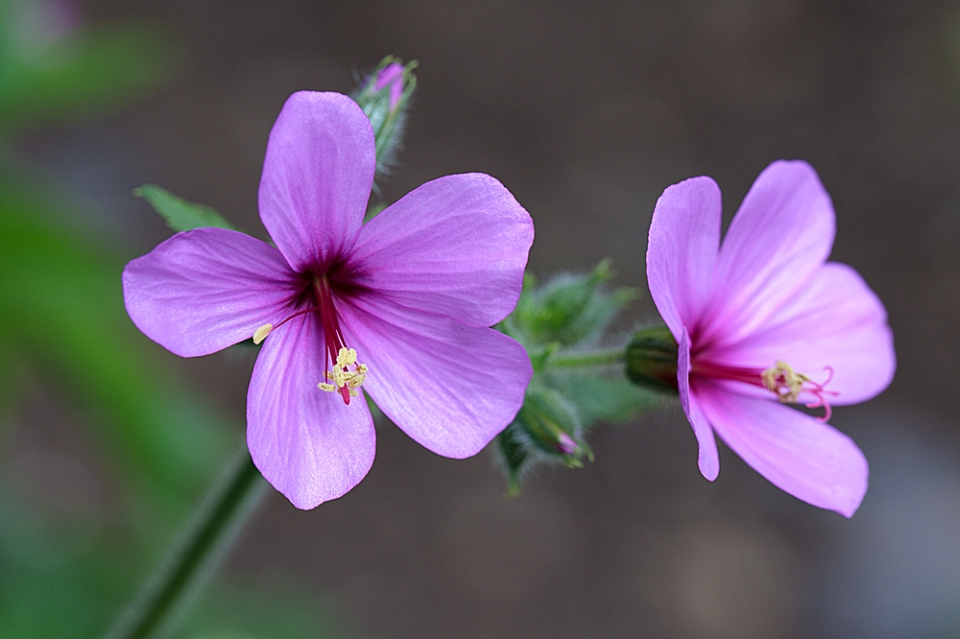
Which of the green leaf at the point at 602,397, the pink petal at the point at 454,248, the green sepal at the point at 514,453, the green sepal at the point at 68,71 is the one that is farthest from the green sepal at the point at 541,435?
the green sepal at the point at 68,71

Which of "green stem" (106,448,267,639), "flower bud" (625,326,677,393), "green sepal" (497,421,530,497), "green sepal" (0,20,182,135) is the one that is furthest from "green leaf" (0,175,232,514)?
"flower bud" (625,326,677,393)

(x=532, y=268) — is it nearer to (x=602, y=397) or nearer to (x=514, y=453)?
(x=602, y=397)

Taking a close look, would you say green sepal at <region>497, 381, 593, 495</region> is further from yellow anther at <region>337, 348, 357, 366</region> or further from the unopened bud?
yellow anther at <region>337, 348, 357, 366</region>

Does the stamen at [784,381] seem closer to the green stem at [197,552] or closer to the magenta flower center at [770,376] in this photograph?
the magenta flower center at [770,376]

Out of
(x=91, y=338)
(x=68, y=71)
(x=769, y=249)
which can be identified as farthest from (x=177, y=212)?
(x=68, y=71)

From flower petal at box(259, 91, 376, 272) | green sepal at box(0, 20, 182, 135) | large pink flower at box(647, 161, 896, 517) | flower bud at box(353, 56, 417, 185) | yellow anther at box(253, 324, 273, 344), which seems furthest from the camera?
green sepal at box(0, 20, 182, 135)

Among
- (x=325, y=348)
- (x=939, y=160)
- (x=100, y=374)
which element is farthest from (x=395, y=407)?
(x=939, y=160)
